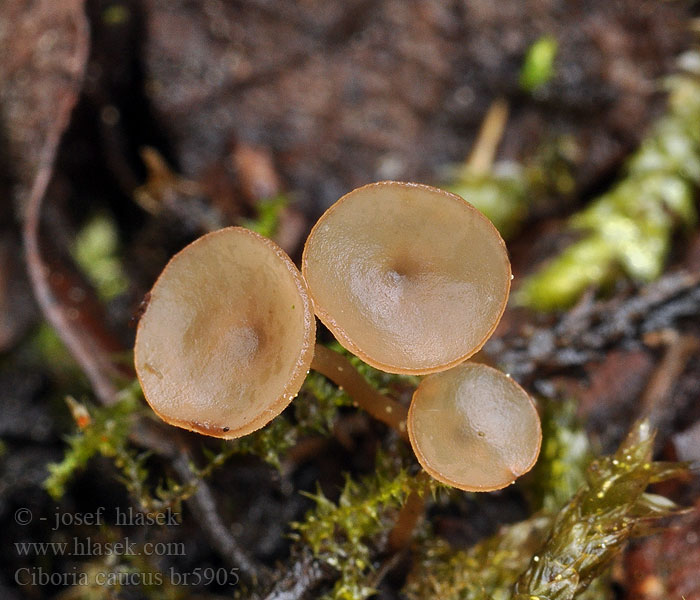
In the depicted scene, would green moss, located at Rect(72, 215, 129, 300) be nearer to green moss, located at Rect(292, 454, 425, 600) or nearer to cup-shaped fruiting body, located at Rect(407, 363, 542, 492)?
green moss, located at Rect(292, 454, 425, 600)

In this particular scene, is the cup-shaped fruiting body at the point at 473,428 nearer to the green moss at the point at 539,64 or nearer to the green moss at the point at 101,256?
the green moss at the point at 101,256

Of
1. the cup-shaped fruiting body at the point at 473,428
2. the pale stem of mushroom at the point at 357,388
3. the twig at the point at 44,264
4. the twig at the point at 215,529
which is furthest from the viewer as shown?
the twig at the point at 44,264

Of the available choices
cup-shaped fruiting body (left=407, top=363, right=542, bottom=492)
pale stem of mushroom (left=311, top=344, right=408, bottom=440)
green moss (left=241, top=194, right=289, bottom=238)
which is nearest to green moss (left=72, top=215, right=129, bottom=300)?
green moss (left=241, top=194, right=289, bottom=238)

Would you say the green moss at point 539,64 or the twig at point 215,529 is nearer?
the twig at point 215,529

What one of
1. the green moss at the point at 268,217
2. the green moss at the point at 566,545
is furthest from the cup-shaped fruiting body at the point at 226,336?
the green moss at the point at 268,217

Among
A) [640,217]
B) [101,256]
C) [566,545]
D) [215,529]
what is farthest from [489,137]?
[215,529]

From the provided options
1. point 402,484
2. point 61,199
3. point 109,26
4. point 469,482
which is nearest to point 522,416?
point 469,482
